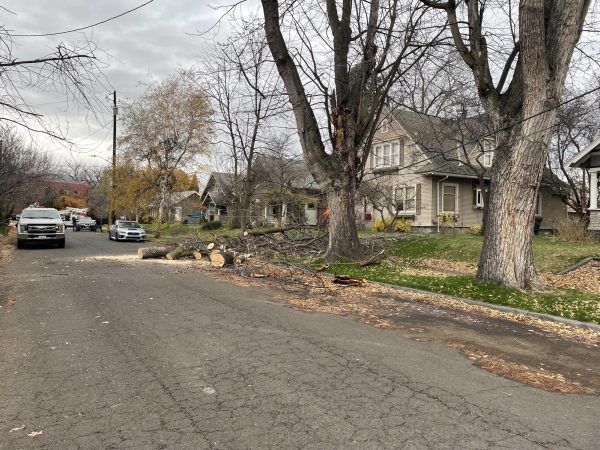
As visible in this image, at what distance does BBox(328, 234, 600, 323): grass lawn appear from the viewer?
28.8 ft

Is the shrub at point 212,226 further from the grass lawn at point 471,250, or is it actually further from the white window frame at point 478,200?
the grass lawn at point 471,250

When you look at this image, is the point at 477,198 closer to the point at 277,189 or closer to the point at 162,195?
the point at 277,189

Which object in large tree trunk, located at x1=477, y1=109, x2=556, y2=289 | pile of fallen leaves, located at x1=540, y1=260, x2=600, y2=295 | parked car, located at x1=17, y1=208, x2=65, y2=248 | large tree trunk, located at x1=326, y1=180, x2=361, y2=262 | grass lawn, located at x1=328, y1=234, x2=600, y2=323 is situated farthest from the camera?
parked car, located at x1=17, y1=208, x2=65, y2=248

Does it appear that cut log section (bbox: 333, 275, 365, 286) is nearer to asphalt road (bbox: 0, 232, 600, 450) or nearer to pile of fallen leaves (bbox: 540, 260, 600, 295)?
asphalt road (bbox: 0, 232, 600, 450)

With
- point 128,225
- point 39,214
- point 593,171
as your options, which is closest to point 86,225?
point 128,225

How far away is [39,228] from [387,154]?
21644 millimetres

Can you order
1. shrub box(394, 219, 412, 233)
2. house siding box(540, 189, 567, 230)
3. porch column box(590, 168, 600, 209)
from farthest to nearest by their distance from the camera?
house siding box(540, 189, 567, 230) → shrub box(394, 219, 412, 233) → porch column box(590, 168, 600, 209)

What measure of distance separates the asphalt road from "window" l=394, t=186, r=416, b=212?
75.8ft

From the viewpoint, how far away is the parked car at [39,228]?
2216 cm

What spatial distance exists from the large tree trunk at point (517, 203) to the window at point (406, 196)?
1961 centimetres

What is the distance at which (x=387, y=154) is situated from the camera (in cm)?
3309

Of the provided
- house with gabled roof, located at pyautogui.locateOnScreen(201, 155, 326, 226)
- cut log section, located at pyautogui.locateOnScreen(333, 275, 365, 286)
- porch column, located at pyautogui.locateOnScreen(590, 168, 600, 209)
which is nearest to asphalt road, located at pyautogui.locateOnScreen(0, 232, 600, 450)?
cut log section, located at pyautogui.locateOnScreen(333, 275, 365, 286)

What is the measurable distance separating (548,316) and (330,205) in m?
7.92

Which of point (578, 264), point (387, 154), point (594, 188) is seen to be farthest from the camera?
point (387, 154)
